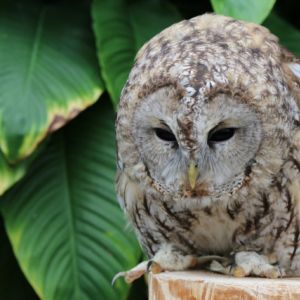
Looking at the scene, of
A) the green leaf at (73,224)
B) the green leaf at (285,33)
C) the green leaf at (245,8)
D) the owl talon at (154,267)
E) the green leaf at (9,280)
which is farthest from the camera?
the green leaf at (9,280)

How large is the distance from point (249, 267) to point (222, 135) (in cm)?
33

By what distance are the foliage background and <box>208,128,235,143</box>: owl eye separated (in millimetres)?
775

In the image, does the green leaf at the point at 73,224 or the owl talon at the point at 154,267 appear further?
the green leaf at the point at 73,224

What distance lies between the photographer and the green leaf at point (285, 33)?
6.62 feet

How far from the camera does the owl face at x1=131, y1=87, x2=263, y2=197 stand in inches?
37.5

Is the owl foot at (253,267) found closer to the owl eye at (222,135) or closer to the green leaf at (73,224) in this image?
the owl eye at (222,135)

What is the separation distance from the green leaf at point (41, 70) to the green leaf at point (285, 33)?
30.6 inches

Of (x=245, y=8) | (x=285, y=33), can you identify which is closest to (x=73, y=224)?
(x=245, y=8)

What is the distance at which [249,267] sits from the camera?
3.72 feet

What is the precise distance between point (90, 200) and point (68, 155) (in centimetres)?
22

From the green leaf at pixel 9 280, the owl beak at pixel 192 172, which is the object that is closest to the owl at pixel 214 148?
the owl beak at pixel 192 172

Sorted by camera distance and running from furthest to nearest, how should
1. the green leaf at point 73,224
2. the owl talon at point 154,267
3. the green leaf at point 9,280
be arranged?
the green leaf at point 9,280 → the green leaf at point 73,224 → the owl talon at point 154,267

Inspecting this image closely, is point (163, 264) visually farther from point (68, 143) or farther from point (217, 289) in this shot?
point (68, 143)

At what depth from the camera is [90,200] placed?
1.91m
